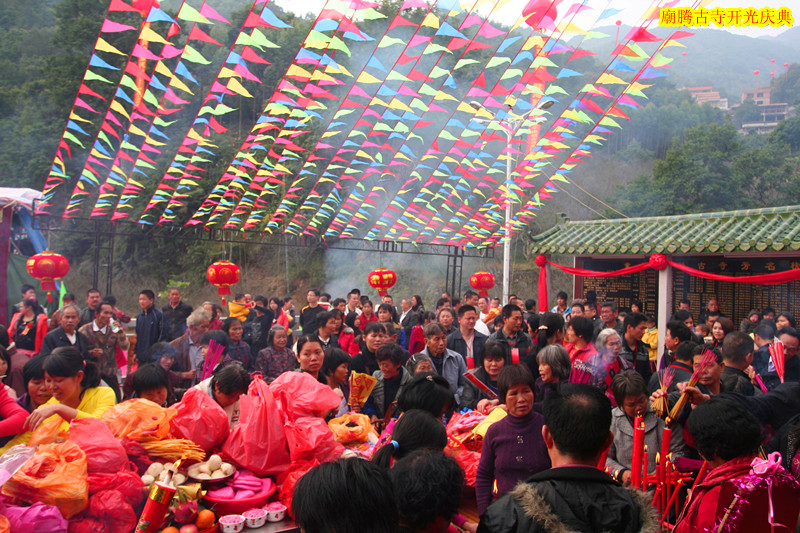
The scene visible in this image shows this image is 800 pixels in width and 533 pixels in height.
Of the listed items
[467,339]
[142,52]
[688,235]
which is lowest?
[467,339]

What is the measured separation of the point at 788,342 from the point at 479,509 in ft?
11.3

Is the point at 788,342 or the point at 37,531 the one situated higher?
the point at 788,342

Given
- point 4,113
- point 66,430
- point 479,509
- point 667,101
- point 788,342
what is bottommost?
point 479,509

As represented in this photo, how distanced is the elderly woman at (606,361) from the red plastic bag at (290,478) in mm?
2578

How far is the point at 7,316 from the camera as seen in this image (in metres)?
10.7

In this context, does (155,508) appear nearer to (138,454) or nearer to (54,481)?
(54,481)

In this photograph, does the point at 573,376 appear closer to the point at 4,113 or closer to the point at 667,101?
the point at 4,113

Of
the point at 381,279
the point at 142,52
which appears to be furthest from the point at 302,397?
the point at 381,279

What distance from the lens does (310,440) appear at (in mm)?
2803

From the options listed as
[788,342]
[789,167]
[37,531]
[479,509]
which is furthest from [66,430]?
[789,167]

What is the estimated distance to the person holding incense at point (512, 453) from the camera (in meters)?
2.53

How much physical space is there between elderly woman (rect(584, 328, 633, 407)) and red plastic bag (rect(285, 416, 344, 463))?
2448mm

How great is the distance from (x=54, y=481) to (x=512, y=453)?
1.98m

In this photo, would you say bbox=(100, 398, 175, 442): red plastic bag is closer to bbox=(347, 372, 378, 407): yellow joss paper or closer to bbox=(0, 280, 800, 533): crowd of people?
bbox=(0, 280, 800, 533): crowd of people
